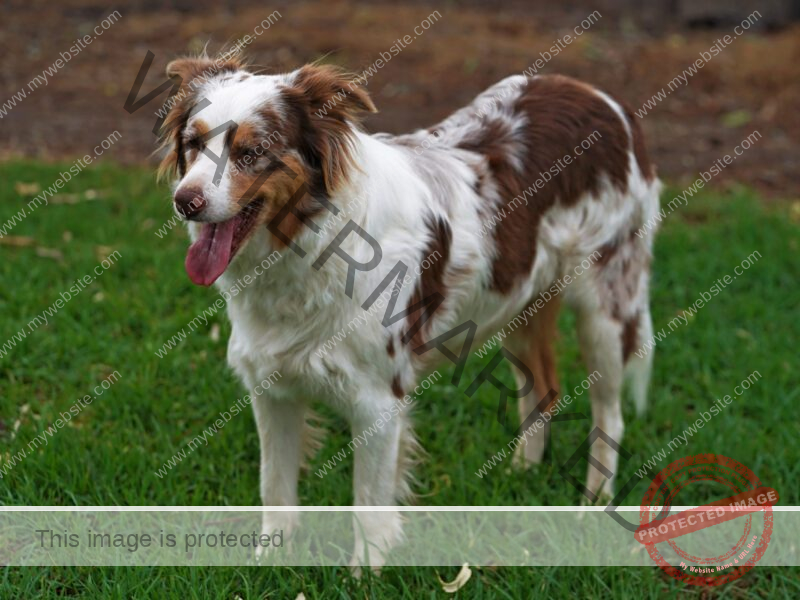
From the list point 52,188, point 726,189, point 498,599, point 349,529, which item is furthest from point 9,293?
point 726,189

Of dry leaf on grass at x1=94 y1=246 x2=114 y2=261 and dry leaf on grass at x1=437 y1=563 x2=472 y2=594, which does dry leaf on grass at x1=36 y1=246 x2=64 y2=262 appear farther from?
dry leaf on grass at x1=437 y1=563 x2=472 y2=594

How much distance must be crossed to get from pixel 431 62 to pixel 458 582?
292 inches

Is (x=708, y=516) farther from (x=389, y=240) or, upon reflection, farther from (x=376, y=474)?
(x=389, y=240)

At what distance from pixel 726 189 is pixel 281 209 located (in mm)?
5441

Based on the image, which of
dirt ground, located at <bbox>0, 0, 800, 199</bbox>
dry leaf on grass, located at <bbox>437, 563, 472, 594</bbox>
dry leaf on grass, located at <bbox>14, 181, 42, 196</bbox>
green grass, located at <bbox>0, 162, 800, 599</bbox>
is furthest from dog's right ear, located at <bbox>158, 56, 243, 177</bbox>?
dirt ground, located at <bbox>0, 0, 800, 199</bbox>

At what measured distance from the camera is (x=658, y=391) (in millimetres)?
4949

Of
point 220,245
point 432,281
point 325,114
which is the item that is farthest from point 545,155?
point 220,245

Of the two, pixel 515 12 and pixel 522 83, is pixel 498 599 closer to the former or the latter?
pixel 522 83

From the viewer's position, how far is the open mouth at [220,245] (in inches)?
115

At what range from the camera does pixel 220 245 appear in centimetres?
294

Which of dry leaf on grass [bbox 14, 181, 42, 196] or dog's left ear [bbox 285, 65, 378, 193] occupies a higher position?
dog's left ear [bbox 285, 65, 378, 193]

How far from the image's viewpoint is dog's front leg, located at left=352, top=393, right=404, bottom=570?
3.38m

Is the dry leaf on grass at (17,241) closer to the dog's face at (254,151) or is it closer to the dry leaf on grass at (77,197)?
the dry leaf on grass at (77,197)

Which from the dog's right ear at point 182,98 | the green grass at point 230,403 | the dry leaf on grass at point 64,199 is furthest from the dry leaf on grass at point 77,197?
the dog's right ear at point 182,98
